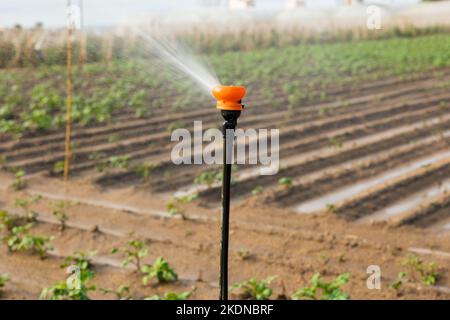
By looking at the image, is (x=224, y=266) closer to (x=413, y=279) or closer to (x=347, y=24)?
(x=413, y=279)

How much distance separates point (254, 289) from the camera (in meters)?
3.57

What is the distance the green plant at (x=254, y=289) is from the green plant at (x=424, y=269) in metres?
0.96

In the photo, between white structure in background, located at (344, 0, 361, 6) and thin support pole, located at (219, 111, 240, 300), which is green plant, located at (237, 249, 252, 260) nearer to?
thin support pole, located at (219, 111, 240, 300)

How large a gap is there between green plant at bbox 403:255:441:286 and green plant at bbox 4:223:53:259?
227 centimetres

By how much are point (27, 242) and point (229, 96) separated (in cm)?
293

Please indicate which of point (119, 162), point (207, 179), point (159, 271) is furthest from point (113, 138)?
point (159, 271)

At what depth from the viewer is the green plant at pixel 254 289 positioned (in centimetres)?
341

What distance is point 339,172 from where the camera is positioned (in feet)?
20.9

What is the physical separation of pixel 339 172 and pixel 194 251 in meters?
2.42

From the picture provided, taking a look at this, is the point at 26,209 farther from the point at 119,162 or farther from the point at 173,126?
the point at 173,126

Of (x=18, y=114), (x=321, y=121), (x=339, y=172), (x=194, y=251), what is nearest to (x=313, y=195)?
(x=339, y=172)

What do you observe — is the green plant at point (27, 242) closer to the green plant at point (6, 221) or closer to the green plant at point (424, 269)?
the green plant at point (6, 221)

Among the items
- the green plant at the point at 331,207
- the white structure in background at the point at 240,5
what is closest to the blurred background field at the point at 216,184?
the green plant at the point at 331,207

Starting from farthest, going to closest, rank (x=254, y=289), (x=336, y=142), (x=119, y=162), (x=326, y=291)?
1. (x=336, y=142)
2. (x=119, y=162)
3. (x=254, y=289)
4. (x=326, y=291)
